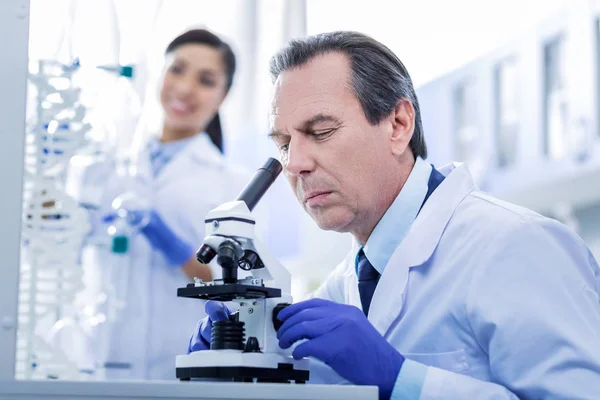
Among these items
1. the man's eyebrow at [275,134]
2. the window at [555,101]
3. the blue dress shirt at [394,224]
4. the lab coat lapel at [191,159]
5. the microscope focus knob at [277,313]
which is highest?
the window at [555,101]

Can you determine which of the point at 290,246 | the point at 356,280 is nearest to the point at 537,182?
the point at 290,246

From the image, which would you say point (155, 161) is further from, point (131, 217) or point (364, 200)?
point (364, 200)

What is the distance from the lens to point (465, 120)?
6730 millimetres

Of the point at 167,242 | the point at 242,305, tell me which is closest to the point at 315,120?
the point at 242,305

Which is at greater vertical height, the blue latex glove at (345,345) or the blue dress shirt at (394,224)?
the blue dress shirt at (394,224)

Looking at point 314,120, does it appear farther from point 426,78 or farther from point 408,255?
point 426,78

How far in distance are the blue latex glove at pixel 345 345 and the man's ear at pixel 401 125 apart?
493 millimetres

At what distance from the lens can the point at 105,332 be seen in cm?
251

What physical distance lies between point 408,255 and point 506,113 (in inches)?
207

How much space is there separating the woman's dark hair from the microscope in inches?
65.3

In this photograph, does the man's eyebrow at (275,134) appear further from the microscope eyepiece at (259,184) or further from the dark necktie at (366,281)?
the dark necktie at (366,281)

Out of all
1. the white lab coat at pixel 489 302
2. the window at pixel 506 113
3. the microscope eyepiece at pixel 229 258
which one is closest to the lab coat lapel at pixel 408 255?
the white lab coat at pixel 489 302

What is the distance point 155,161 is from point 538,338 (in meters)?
1.83

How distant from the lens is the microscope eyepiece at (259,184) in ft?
4.23
